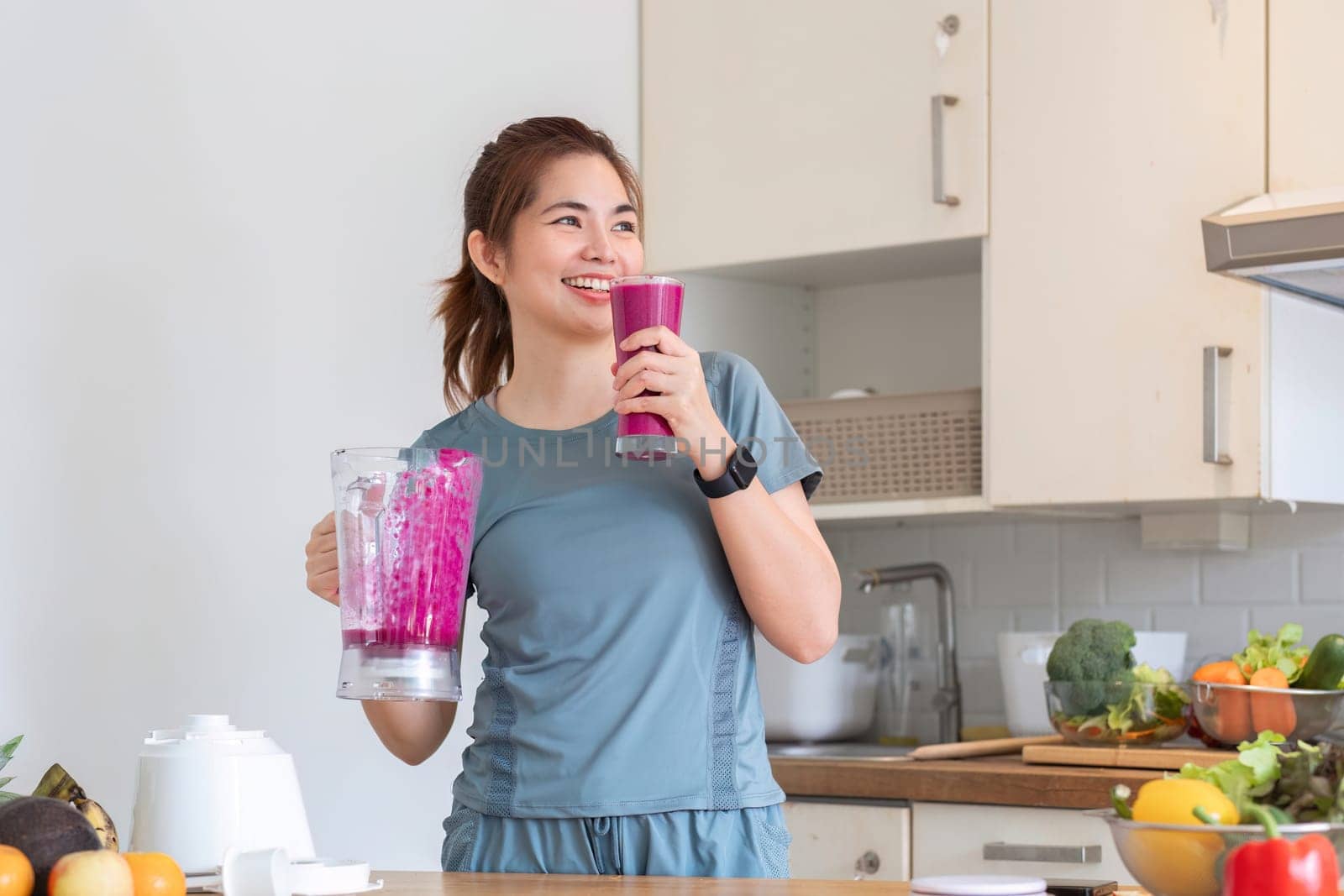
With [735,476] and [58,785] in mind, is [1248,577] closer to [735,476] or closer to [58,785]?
[735,476]

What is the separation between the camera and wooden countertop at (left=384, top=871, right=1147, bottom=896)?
1.20 m

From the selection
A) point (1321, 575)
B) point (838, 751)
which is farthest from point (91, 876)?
point (1321, 575)

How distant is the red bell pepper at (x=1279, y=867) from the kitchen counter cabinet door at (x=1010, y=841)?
1301 mm

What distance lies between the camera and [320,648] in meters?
2.35

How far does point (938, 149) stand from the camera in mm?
2666

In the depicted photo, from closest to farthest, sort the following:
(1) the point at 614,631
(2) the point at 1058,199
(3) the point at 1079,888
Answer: (3) the point at 1079,888 < (1) the point at 614,631 < (2) the point at 1058,199

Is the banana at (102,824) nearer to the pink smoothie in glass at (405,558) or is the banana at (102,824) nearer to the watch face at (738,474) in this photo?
the pink smoothie in glass at (405,558)

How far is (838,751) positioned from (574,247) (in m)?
1.39

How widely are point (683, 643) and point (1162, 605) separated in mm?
1571

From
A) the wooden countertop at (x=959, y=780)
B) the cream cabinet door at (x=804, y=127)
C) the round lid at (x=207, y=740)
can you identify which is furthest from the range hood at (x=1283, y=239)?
the round lid at (x=207, y=740)

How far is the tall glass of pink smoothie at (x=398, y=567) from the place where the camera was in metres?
1.41

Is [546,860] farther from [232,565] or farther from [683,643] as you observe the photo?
[232,565]

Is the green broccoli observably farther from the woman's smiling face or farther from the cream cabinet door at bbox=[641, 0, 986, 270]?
the woman's smiling face

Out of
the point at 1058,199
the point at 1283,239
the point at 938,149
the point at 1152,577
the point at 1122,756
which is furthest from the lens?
the point at 1152,577
